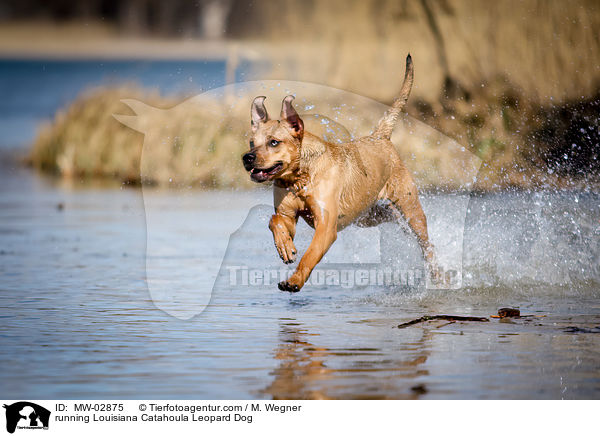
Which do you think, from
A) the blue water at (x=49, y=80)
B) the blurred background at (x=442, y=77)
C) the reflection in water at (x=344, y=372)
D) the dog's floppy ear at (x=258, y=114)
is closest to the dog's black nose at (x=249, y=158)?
the dog's floppy ear at (x=258, y=114)

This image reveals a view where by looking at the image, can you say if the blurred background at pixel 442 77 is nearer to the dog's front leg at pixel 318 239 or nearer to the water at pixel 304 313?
the water at pixel 304 313

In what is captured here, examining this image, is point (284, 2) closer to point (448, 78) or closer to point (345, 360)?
point (448, 78)

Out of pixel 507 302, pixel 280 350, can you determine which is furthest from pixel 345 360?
pixel 507 302

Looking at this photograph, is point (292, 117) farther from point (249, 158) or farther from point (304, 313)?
point (304, 313)

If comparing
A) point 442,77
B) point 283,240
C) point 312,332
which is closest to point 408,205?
point 283,240

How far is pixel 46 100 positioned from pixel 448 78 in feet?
98.4

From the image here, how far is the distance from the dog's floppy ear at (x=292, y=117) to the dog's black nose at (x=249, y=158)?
40 cm

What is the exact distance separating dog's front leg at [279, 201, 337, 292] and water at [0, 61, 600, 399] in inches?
14.9

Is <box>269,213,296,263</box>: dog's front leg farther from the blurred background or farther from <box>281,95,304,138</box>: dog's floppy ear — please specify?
the blurred background

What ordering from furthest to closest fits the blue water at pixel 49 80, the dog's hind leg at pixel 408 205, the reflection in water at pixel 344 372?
the blue water at pixel 49 80, the dog's hind leg at pixel 408 205, the reflection in water at pixel 344 372
